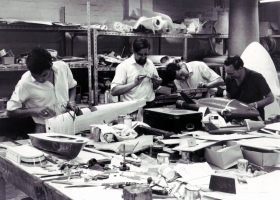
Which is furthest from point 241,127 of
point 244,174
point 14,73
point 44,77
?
point 14,73

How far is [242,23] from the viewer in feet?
19.5

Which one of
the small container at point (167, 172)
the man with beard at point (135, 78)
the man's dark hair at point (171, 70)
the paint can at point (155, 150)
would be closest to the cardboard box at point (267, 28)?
the man's dark hair at point (171, 70)

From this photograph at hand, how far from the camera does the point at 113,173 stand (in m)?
2.11

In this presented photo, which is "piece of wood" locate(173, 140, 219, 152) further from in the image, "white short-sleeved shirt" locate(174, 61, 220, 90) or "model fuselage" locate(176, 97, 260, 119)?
"white short-sleeved shirt" locate(174, 61, 220, 90)

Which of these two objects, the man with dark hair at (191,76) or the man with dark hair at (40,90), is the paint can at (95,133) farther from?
the man with dark hair at (191,76)

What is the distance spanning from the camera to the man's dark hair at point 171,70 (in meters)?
4.74

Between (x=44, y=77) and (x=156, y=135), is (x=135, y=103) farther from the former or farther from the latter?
(x=44, y=77)

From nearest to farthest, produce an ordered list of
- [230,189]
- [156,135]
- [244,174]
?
[230,189]
[244,174]
[156,135]

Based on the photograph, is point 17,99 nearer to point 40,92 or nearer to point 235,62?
point 40,92

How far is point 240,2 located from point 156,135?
393 cm

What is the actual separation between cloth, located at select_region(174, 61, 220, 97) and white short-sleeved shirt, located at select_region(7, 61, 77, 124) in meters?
1.80

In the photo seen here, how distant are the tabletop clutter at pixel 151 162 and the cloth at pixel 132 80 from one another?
1.51 meters

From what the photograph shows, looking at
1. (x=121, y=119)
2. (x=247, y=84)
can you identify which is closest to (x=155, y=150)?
(x=121, y=119)

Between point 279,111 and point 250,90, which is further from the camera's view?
point 279,111
